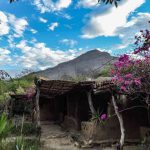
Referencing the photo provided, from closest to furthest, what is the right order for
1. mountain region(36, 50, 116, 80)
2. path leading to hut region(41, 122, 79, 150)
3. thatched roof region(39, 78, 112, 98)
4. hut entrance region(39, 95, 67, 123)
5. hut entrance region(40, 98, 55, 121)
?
thatched roof region(39, 78, 112, 98) < path leading to hut region(41, 122, 79, 150) < hut entrance region(39, 95, 67, 123) < hut entrance region(40, 98, 55, 121) < mountain region(36, 50, 116, 80)

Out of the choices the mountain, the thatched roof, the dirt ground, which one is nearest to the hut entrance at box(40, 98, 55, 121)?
the thatched roof

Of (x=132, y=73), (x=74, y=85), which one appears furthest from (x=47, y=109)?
(x=132, y=73)

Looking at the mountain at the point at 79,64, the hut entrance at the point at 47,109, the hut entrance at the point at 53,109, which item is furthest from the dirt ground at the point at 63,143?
the mountain at the point at 79,64

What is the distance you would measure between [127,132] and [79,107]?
3.99 metres

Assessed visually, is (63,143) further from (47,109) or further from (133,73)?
(47,109)

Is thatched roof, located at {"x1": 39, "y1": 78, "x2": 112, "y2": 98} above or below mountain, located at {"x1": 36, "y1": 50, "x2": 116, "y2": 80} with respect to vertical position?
below

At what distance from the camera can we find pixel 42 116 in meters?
24.6

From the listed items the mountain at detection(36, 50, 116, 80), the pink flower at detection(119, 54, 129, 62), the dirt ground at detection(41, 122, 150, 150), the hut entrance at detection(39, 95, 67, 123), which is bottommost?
the dirt ground at detection(41, 122, 150, 150)

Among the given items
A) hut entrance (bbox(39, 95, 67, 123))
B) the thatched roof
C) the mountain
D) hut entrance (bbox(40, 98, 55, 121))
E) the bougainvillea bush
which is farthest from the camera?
the mountain

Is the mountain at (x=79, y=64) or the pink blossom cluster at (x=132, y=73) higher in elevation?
the mountain at (x=79, y=64)

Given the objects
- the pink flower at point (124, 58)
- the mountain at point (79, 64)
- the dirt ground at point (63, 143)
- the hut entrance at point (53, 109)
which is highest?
the mountain at point (79, 64)

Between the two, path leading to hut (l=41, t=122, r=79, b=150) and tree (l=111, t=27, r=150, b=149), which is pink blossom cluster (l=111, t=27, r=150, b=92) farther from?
path leading to hut (l=41, t=122, r=79, b=150)

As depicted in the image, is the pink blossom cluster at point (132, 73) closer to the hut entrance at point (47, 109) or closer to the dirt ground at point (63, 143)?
the dirt ground at point (63, 143)

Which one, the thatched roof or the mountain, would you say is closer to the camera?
the thatched roof
